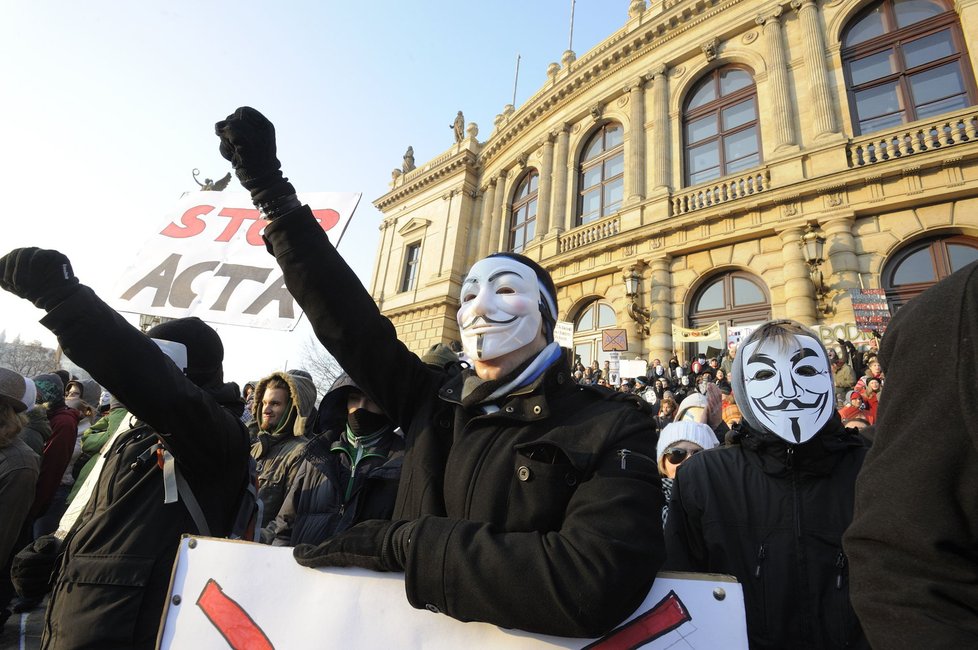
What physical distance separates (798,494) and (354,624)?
1.71m

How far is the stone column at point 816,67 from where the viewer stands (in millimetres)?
11031

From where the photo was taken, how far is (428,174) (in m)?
23.7

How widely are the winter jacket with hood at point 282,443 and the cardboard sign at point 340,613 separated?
1.94 m

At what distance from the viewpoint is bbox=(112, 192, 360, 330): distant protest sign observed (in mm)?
3092

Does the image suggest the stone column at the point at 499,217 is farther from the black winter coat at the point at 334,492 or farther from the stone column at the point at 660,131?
the black winter coat at the point at 334,492

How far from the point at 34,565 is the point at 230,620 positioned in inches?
55.6

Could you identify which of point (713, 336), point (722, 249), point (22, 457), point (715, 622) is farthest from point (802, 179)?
point (22, 457)

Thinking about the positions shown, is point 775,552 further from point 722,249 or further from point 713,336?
point 722,249

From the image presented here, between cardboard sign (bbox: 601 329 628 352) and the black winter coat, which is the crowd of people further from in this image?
cardboard sign (bbox: 601 329 628 352)

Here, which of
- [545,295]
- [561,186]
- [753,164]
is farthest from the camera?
Answer: [561,186]

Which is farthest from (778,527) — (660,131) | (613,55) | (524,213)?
(524,213)

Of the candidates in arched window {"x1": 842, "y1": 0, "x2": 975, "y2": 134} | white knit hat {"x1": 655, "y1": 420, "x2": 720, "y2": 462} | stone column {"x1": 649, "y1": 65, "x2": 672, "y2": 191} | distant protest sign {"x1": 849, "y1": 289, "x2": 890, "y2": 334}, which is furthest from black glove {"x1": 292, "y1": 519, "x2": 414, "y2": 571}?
arched window {"x1": 842, "y1": 0, "x2": 975, "y2": 134}

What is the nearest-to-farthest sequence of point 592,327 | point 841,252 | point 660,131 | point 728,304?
1. point 841,252
2. point 728,304
3. point 660,131
4. point 592,327

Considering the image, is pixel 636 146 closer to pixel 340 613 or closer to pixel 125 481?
pixel 125 481
